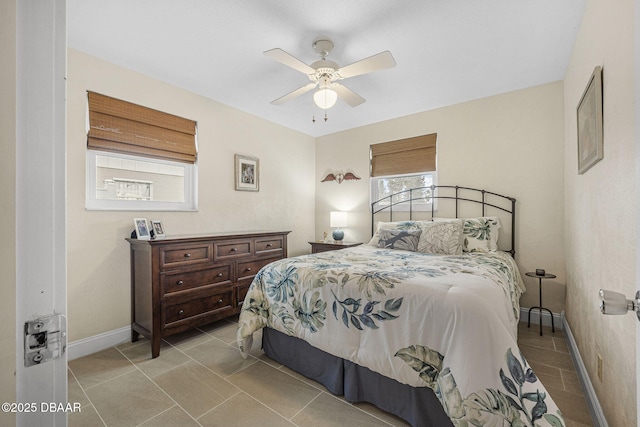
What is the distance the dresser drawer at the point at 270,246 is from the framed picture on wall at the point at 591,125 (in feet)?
9.29

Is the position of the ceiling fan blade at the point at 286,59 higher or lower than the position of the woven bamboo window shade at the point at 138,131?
higher

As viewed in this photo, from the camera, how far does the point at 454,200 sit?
3.46 m

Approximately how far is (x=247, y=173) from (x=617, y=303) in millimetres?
3523

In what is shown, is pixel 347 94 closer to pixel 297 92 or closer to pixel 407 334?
pixel 297 92

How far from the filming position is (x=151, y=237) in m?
2.57

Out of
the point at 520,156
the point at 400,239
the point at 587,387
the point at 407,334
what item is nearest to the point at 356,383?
the point at 407,334

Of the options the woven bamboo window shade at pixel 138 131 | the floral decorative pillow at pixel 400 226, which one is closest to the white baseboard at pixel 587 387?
the floral decorative pillow at pixel 400 226

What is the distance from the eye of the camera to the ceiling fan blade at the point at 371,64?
1.97 m

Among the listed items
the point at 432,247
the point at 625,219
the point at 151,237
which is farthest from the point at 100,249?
the point at 625,219

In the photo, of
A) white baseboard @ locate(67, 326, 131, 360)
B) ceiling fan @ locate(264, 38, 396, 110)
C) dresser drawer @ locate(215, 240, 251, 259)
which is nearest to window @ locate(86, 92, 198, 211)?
dresser drawer @ locate(215, 240, 251, 259)

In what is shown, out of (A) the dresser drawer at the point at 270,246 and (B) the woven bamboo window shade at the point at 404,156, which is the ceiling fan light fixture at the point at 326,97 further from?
(B) the woven bamboo window shade at the point at 404,156

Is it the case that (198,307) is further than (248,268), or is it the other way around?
(248,268)

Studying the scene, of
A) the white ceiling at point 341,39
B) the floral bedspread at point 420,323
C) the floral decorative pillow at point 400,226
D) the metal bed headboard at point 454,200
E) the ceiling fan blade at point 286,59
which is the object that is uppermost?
the white ceiling at point 341,39

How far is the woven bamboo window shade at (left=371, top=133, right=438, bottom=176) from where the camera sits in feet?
12.0
